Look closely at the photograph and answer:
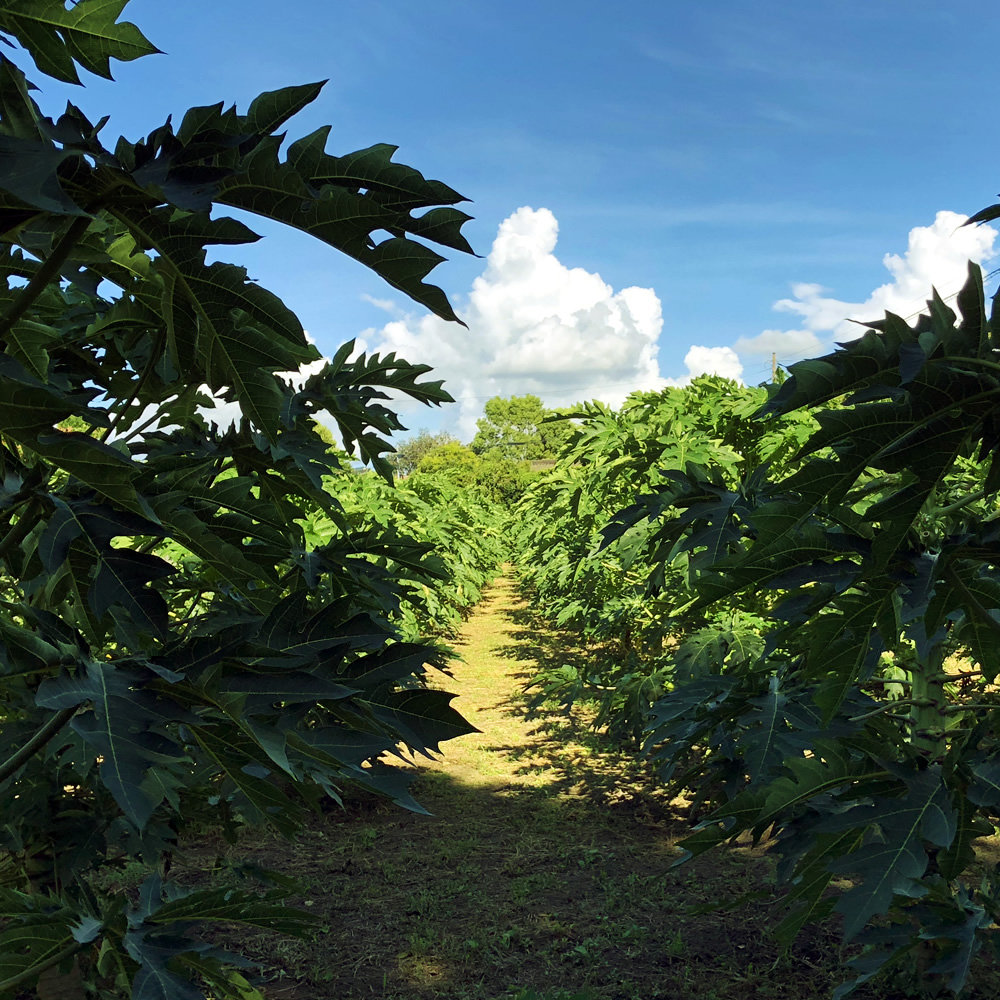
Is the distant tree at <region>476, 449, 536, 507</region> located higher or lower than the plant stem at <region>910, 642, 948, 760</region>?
higher

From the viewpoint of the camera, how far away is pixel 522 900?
4.53 meters

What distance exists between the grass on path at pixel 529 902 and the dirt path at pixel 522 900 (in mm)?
11

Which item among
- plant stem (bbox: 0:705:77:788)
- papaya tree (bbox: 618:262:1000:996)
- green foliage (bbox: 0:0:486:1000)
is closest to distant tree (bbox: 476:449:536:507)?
papaya tree (bbox: 618:262:1000:996)

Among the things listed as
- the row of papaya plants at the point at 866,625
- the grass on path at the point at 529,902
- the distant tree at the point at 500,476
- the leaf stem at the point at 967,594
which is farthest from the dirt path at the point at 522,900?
the distant tree at the point at 500,476

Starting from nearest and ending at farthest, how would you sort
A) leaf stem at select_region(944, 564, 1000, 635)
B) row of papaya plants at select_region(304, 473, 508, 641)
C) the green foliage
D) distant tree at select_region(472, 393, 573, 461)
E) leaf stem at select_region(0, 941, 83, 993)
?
1. the green foliage
2. leaf stem at select_region(0, 941, 83, 993)
3. leaf stem at select_region(944, 564, 1000, 635)
4. row of papaya plants at select_region(304, 473, 508, 641)
5. distant tree at select_region(472, 393, 573, 461)

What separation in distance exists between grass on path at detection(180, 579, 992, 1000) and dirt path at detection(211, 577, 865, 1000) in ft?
0.04

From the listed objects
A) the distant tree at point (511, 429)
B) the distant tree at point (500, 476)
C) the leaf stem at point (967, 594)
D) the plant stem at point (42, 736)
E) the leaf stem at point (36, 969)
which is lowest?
the leaf stem at point (36, 969)

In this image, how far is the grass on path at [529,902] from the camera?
367 cm

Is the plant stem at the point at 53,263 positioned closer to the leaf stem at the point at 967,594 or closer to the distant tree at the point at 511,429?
the leaf stem at the point at 967,594

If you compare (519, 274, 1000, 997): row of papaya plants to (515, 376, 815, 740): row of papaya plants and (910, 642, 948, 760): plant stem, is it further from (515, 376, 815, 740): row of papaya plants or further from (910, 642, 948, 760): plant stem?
(515, 376, 815, 740): row of papaya plants

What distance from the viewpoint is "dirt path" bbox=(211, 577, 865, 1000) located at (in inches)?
144

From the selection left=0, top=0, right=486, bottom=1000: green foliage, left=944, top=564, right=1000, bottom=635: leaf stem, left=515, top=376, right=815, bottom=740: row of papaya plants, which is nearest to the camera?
left=0, top=0, right=486, bottom=1000: green foliage

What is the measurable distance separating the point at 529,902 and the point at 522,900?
1.6 inches

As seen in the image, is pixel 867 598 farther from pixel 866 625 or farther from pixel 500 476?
pixel 500 476
